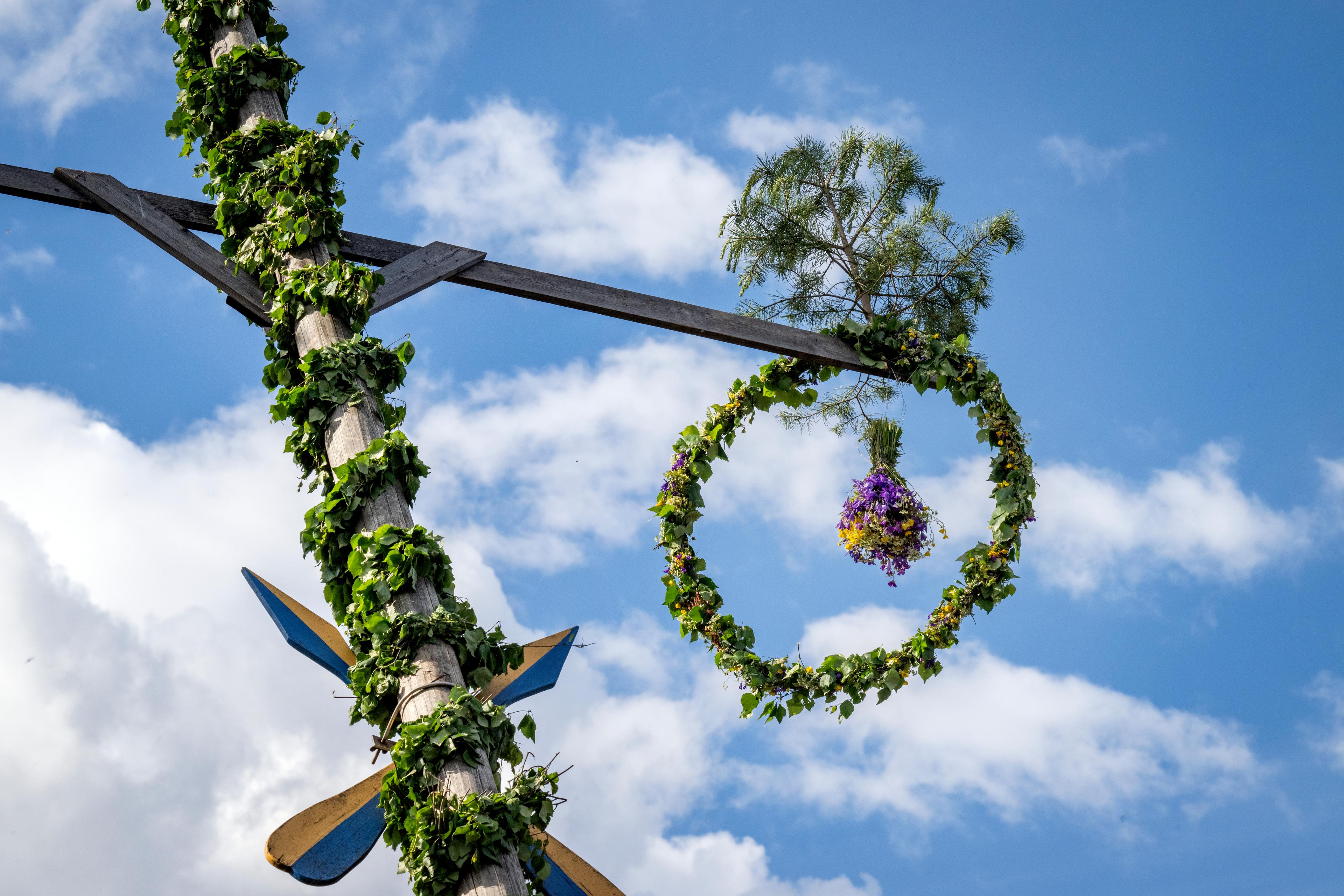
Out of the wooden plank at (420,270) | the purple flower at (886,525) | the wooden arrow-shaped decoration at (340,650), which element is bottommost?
the wooden arrow-shaped decoration at (340,650)

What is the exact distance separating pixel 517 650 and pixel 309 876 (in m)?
0.86

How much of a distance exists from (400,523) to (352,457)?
0.27 metres

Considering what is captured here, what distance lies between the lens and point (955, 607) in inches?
205

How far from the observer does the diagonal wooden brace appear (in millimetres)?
4164

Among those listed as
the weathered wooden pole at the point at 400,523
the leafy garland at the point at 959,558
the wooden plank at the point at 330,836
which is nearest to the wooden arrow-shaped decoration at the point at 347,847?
the wooden plank at the point at 330,836

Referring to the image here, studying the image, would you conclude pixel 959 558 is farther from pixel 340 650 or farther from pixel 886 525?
pixel 340 650

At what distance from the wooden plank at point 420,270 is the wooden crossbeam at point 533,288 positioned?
2 cm

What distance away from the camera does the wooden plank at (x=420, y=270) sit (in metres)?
4.31

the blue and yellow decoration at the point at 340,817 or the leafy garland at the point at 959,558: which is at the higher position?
the leafy garland at the point at 959,558

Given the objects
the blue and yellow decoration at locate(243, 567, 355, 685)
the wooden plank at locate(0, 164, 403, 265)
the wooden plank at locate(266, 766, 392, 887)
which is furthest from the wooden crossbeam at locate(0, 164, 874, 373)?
the wooden plank at locate(266, 766, 392, 887)

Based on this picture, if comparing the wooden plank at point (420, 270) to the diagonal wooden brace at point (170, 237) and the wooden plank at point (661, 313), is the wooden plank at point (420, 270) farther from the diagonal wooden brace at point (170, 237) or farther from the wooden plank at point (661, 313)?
the diagonal wooden brace at point (170, 237)

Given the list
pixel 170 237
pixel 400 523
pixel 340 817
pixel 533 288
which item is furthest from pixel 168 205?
pixel 340 817

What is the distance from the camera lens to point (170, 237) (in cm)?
419

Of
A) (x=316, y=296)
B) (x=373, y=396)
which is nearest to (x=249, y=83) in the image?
(x=316, y=296)
